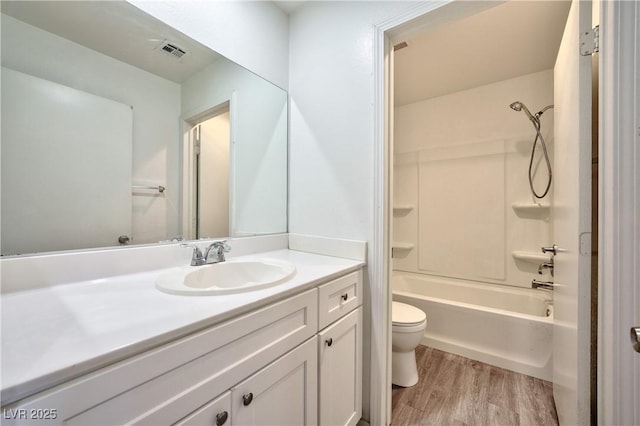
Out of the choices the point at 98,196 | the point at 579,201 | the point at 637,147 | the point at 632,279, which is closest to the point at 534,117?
the point at 579,201

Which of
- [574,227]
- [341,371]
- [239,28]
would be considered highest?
[239,28]

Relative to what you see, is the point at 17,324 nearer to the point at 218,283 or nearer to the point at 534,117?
the point at 218,283

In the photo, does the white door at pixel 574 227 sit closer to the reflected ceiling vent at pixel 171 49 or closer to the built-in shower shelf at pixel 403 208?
the built-in shower shelf at pixel 403 208

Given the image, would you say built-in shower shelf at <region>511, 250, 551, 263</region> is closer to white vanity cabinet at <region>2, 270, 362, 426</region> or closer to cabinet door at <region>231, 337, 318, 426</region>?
white vanity cabinet at <region>2, 270, 362, 426</region>

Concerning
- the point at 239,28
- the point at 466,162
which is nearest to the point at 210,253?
the point at 239,28

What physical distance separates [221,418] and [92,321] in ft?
1.28

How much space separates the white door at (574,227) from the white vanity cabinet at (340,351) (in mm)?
824

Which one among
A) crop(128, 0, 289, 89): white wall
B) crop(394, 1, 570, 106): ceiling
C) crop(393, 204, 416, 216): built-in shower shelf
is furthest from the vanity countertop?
crop(393, 204, 416, 216): built-in shower shelf

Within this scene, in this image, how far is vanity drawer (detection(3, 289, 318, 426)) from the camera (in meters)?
0.43

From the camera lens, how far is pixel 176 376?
55 cm

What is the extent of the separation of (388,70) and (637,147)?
949 mm

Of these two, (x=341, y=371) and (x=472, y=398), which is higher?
(x=341, y=371)

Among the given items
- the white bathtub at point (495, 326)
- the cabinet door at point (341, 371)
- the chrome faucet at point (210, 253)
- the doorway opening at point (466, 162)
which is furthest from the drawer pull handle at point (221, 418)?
the white bathtub at point (495, 326)

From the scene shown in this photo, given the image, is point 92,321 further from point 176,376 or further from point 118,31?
point 118,31
